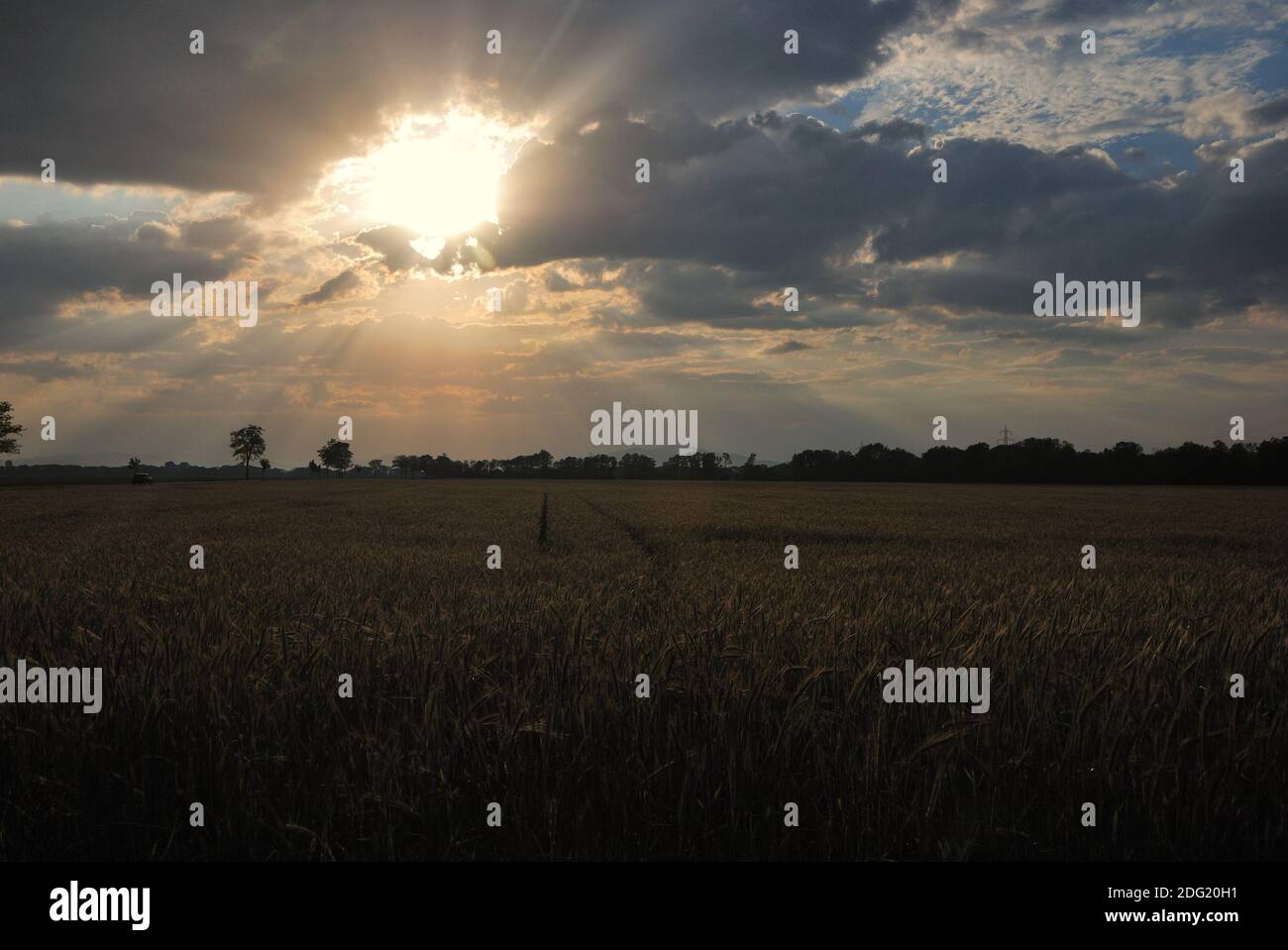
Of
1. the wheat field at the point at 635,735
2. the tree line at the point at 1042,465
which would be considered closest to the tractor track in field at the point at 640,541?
the wheat field at the point at 635,735

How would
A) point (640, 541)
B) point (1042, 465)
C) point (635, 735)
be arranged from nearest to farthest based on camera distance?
point (635, 735) → point (640, 541) → point (1042, 465)

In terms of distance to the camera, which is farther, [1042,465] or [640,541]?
[1042,465]

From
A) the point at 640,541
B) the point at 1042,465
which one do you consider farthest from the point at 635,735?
the point at 1042,465

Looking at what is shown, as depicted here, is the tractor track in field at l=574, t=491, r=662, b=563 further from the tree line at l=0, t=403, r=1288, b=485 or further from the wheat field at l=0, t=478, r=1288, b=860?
the tree line at l=0, t=403, r=1288, b=485

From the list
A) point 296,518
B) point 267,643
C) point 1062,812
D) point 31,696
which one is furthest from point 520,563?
point 296,518

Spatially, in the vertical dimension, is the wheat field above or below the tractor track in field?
above

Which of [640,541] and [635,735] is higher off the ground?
A: [635,735]

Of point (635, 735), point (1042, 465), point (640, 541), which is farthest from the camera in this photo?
point (1042, 465)

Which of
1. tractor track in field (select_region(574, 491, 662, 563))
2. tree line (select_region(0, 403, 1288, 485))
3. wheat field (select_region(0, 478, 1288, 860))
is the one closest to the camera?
wheat field (select_region(0, 478, 1288, 860))

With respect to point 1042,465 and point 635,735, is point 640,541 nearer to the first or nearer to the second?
point 635,735

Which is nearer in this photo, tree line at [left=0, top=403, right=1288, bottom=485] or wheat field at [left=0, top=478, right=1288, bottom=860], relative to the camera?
wheat field at [left=0, top=478, right=1288, bottom=860]

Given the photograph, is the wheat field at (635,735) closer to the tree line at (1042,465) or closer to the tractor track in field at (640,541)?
the tractor track in field at (640,541)

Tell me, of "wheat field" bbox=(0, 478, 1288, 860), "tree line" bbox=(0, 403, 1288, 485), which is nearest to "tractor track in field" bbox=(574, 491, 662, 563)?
"wheat field" bbox=(0, 478, 1288, 860)
